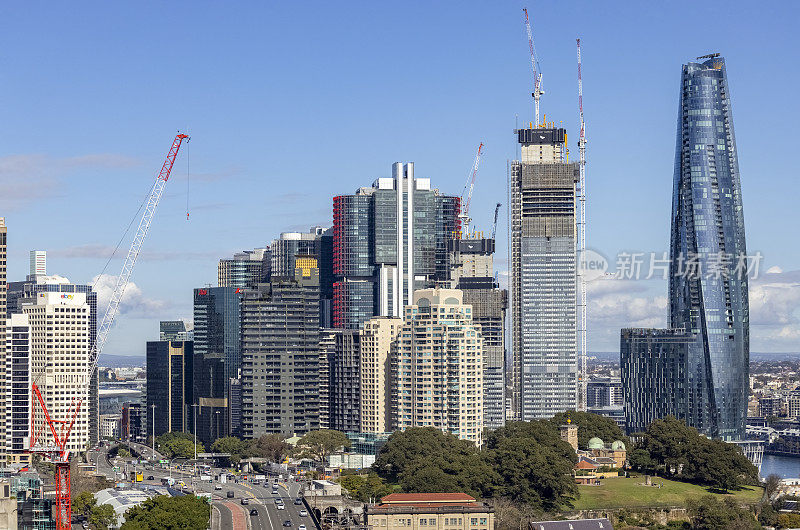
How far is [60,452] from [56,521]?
7678mm

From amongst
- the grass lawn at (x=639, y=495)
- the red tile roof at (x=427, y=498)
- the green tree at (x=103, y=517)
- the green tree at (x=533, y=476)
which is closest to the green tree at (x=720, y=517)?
the grass lawn at (x=639, y=495)

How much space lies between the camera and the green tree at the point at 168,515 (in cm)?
15012

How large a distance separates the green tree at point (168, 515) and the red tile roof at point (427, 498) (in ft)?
71.2

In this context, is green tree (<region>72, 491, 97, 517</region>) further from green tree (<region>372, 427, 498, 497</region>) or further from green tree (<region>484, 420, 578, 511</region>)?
green tree (<region>484, 420, 578, 511</region>)

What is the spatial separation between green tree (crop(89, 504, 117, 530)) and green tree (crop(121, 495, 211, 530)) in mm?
6205

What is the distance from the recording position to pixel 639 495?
191 meters

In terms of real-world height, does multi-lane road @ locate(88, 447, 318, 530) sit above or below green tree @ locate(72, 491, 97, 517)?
below

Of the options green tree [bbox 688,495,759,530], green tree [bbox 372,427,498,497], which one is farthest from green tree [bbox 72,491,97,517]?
green tree [bbox 688,495,759,530]

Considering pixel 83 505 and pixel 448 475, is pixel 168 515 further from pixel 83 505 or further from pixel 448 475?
pixel 448 475

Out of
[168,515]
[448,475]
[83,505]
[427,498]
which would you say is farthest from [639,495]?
[83,505]

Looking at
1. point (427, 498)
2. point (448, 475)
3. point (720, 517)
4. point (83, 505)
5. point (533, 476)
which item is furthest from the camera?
point (533, 476)

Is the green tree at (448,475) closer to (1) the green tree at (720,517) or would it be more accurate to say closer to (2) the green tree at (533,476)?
(2) the green tree at (533,476)

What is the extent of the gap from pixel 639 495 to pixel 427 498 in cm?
3838

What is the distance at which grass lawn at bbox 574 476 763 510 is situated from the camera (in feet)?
611
